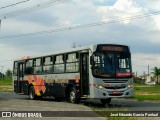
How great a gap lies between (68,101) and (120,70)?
15.5 ft

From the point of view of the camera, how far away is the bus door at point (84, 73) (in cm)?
2182

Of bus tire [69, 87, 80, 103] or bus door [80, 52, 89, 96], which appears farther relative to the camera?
bus tire [69, 87, 80, 103]

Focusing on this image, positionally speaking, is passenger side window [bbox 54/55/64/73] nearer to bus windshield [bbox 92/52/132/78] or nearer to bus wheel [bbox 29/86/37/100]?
bus windshield [bbox 92/52/132/78]

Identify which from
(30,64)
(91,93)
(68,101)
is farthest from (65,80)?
(30,64)

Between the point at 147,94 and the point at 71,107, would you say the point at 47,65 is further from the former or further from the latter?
the point at 147,94

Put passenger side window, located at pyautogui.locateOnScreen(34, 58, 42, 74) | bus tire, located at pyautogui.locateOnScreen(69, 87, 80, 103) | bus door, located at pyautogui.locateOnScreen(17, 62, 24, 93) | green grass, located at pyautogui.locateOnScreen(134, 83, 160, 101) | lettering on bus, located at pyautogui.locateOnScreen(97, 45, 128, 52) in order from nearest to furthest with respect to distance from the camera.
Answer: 1. lettering on bus, located at pyautogui.locateOnScreen(97, 45, 128, 52)
2. bus tire, located at pyautogui.locateOnScreen(69, 87, 80, 103)
3. passenger side window, located at pyautogui.locateOnScreen(34, 58, 42, 74)
4. bus door, located at pyautogui.locateOnScreen(17, 62, 24, 93)
5. green grass, located at pyautogui.locateOnScreen(134, 83, 160, 101)

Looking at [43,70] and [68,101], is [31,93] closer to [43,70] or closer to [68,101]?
[43,70]

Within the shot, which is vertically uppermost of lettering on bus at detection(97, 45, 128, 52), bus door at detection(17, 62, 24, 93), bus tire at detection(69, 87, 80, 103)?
lettering on bus at detection(97, 45, 128, 52)

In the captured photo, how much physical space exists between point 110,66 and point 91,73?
1.03 m

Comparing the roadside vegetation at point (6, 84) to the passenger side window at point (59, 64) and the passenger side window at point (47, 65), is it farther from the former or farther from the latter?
the passenger side window at point (59, 64)

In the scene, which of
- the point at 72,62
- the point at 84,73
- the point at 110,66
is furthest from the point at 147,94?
the point at 110,66

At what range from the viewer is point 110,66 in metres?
21.2

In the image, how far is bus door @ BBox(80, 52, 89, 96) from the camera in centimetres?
2182

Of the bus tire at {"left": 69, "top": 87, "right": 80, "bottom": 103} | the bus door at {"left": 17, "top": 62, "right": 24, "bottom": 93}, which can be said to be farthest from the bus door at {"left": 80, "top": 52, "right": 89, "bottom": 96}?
the bus door at {"left": 17, "top": 62, "right": 24, "bottom": 93}
